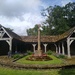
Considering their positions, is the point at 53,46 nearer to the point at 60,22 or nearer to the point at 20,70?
the point at 60,22

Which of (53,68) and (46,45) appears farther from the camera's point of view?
(46,45)

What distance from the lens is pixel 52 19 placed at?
62.5 meters

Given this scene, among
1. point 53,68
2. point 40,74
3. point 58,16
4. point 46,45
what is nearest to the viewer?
point 40,74

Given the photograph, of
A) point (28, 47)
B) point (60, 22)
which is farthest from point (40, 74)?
point (60, 22)

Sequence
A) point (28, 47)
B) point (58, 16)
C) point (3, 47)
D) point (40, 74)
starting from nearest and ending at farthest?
point (40, 74) → point (3, 47) → point (28, 47) → point (58, 16)

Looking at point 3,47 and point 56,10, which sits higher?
point 56,10

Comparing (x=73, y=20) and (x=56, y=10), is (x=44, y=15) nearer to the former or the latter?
(x=56, y=10)

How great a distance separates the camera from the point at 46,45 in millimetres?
42625

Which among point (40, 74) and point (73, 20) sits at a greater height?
point (73, 20)

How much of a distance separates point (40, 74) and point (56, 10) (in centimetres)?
5230

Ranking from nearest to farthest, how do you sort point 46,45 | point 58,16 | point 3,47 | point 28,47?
point 3,47 < point 46,45 < point 28,47 < point 58,16

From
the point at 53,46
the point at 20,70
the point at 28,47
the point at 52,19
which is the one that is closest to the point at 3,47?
the point at 28,47

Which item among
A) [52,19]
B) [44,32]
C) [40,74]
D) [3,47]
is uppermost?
[52,19]

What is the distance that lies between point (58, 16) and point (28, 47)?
21580mm
